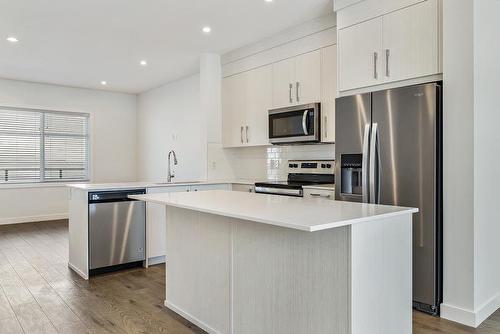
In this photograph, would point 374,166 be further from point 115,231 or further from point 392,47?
point 115,231

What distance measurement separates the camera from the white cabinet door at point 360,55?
3.11 m

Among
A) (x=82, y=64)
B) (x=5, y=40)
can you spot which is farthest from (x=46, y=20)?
(x=82, y=64)

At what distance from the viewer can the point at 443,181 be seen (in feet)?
8.69

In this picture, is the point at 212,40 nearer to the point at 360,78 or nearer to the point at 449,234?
the point at 360,78

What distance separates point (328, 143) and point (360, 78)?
1.04 m

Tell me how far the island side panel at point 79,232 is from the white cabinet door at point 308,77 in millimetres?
2536

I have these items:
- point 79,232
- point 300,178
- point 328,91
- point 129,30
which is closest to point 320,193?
point 300,178

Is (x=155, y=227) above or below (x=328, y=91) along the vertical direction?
below

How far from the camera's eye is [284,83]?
14.4ft

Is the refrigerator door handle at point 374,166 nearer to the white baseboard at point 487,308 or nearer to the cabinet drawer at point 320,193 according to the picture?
the cabinet drawer at point 320,193

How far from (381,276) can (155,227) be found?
282cm

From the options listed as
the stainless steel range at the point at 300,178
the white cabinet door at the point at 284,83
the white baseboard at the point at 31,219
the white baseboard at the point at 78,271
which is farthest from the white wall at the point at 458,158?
the white baseboard at the point at 31,219

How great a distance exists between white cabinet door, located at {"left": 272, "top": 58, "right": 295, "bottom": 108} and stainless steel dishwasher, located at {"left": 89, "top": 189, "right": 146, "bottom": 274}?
76.0 inches

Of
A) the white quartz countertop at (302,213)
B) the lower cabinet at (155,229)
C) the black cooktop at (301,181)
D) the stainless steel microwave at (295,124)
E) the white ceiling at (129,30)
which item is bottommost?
the lower cabinet at (155,229)
